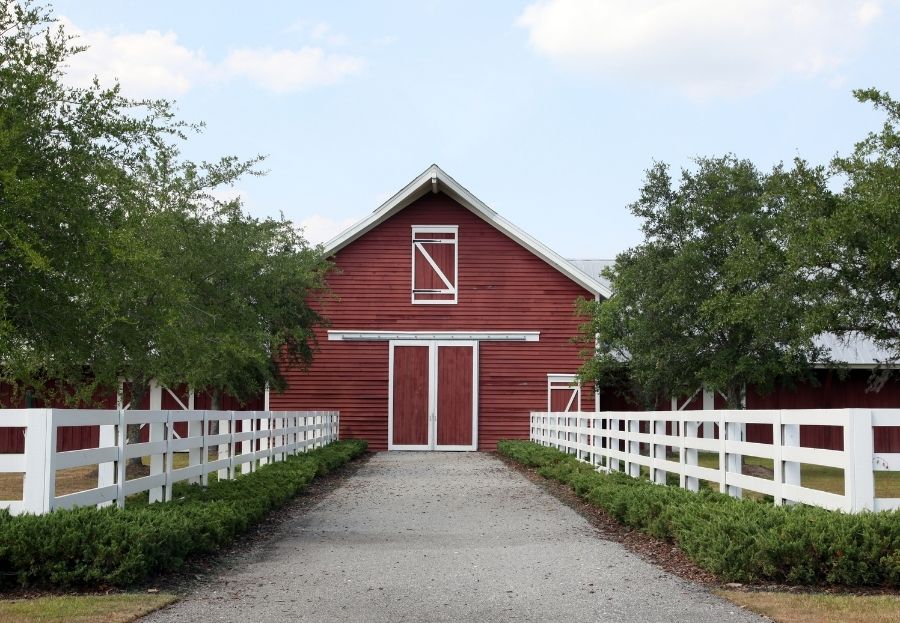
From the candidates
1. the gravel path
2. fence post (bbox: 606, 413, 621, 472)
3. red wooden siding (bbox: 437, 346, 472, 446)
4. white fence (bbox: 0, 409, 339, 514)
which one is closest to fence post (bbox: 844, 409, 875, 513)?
the gravel path

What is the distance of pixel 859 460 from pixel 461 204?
21630 millimetres

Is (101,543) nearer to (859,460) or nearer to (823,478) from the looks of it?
(859,460)

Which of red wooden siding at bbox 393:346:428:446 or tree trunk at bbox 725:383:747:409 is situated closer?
tree trunk at bbox 725:383:747:409

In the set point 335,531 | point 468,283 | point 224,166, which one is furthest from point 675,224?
point 335,531

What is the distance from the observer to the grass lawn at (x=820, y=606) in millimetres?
6188

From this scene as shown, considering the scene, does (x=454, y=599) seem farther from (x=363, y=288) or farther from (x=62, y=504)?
(x=363, y=288)

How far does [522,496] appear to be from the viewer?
568 inches

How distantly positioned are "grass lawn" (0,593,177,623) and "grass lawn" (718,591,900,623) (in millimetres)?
3687

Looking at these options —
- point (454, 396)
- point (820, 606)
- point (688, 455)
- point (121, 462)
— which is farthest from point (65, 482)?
point (820, 606)

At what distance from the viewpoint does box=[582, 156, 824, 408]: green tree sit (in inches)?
950

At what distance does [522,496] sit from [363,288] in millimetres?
14957

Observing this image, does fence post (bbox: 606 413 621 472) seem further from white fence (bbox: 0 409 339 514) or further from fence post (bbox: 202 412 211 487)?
fence post (bbox: 202 412 211 487)

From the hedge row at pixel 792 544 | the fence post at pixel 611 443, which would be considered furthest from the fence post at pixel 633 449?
the hedge row at pixel 792 544

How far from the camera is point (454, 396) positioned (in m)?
28.6
